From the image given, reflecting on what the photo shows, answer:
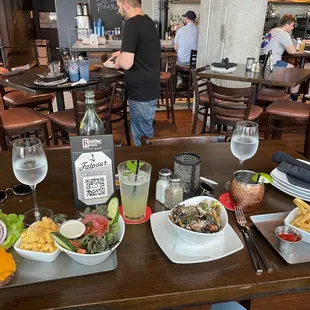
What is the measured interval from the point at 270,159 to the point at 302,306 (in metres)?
0.95

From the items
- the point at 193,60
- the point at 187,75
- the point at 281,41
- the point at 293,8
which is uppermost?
the point at 293,8

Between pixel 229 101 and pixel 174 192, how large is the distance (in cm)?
209

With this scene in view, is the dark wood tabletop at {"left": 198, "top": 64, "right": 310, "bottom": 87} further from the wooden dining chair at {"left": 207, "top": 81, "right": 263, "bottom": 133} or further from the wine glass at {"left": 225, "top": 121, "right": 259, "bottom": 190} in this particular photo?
the wine glass at {"left": 225, "top": 121, "right": 259, "bottom": 190}

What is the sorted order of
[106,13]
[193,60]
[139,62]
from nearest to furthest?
[139,62]
[193,60]
[106,13]

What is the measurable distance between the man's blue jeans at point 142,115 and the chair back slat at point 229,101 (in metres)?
0.58

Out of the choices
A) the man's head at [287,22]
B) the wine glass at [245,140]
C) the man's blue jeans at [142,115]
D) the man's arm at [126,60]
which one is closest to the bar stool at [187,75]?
the man's head at [287,22]

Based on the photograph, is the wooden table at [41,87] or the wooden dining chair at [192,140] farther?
the wooden table at [41,87]

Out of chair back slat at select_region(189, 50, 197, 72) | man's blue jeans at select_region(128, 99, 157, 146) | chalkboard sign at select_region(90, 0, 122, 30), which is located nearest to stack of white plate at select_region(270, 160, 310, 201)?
man's blue jeans at select_region(128, 99, 157, 146)

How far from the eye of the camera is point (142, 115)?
3.15 metres

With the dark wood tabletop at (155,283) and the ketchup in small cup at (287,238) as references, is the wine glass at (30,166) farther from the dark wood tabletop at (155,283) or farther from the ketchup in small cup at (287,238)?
the ketchup in small cup at (287,238)

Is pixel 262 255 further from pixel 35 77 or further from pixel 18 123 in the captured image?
pixel 35 77

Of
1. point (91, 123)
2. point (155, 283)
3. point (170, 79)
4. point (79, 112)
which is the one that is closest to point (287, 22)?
point (170, 79)

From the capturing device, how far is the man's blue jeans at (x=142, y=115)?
311 centimetres

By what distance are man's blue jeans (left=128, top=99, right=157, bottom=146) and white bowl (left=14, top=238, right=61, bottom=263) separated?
2.38 metres
